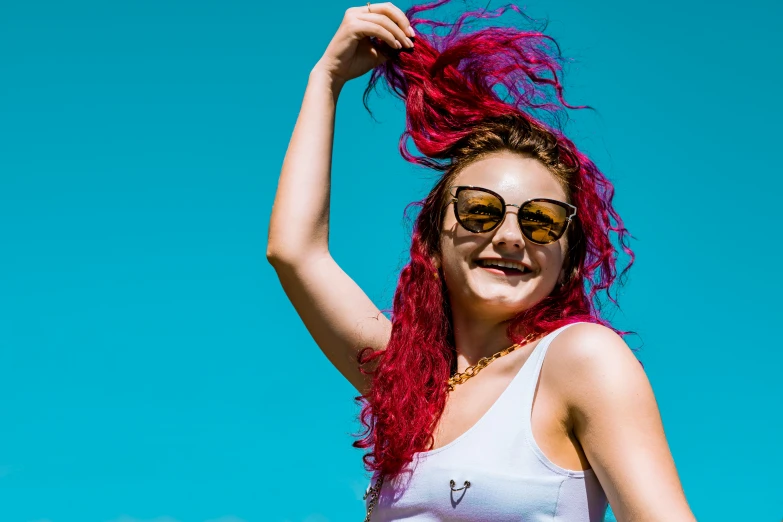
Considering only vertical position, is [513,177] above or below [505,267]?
above

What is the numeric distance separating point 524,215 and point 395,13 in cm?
116

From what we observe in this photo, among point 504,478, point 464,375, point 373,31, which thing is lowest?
point 504,478

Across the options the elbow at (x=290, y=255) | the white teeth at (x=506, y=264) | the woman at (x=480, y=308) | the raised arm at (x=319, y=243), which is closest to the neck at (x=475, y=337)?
the woman at (x=480, y=308)

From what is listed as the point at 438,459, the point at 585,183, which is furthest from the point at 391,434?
the point at 585,183

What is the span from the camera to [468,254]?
3.62 m

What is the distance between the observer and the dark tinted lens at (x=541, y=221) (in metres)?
3.54

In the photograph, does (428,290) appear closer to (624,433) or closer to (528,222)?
(528,222)

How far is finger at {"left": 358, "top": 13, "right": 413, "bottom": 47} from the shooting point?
4113mm

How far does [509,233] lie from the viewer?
3.50m

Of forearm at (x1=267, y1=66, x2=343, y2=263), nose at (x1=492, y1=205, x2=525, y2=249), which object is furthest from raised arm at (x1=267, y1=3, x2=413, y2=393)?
nose at (x1=492, y1=205, x2=525, y2=249)

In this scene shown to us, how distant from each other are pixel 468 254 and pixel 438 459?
779 millimetres

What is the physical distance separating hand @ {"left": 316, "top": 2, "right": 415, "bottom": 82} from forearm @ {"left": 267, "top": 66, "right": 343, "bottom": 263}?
0.75 feet

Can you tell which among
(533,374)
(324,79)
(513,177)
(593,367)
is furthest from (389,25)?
(593,367)

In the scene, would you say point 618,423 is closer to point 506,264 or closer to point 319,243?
point 506,264
